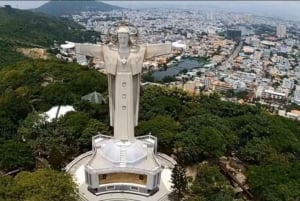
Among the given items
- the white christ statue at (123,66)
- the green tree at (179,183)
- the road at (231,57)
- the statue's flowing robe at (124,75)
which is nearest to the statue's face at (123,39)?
the white christ statue at (123,66)

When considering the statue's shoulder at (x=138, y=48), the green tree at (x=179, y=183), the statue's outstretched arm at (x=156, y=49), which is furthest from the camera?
the statue's outstretched arm at (x=156, y=49)

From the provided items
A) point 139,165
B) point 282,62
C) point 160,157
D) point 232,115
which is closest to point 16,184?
Answer: point 139,165

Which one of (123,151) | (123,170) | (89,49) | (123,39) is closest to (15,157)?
(123,151)

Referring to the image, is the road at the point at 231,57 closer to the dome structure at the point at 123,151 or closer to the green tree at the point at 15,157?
the green tree at the point at 15,157

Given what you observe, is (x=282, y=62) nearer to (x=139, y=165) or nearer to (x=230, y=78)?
(x=230, y=78)

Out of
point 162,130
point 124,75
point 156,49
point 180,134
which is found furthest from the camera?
point 162,130

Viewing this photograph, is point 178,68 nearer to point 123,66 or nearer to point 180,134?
point 180,134

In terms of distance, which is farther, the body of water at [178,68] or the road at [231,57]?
the road at [231,57]
